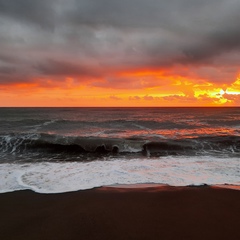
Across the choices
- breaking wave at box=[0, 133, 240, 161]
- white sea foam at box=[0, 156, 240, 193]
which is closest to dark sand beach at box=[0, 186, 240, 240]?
white sea foam at box=[0, 156, 240, 193]

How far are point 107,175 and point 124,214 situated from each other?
347 centimetres

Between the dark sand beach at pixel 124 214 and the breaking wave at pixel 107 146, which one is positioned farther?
the breaking wave at pixel 107 146

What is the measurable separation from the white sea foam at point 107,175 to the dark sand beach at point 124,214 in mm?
663

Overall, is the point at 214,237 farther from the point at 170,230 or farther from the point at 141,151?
the point at 141,151

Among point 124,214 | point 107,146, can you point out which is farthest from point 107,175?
point 107,146

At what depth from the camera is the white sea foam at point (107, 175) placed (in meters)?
7.70

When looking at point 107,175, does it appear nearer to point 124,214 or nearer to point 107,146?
point 124,214

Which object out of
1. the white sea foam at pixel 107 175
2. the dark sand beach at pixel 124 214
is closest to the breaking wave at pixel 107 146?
the white sea foam at pixel 107 175

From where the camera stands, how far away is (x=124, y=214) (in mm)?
5430

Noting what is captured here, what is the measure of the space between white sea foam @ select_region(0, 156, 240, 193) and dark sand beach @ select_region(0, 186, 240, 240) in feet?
2.18

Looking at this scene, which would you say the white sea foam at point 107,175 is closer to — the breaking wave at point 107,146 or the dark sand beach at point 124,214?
the dark sand beach at point 124,214

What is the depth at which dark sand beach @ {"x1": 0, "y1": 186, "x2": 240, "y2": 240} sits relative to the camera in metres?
4.59

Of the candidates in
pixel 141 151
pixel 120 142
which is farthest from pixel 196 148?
pixel 120 142

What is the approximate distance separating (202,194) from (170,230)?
8.18ft
